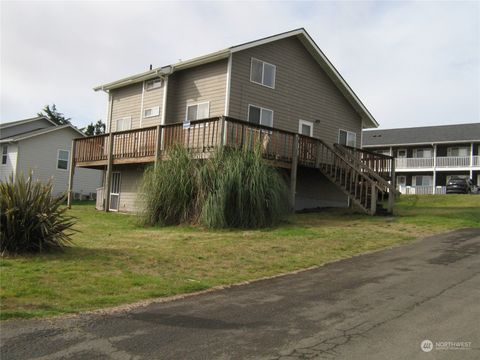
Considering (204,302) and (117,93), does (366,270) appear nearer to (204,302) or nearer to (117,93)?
(204,302)

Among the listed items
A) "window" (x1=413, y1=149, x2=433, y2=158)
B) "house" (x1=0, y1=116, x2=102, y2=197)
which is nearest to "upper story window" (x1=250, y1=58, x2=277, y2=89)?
"house" (x1=0, y1=116, x2=102, y2=197)

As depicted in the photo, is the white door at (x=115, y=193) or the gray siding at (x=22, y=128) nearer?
the white door at (x=115, y=193)

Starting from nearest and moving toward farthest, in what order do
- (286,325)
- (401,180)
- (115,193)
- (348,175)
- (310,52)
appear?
(286,325) → (348,175) → (310,52) → (115,193) → (401,180)

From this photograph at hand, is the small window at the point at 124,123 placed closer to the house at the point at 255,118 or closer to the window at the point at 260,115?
the house at the point at 255,118

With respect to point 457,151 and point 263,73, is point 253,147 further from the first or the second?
point 457,151

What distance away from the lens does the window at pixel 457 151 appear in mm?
40931

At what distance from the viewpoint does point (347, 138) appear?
76.8 ft

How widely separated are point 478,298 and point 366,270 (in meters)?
2.13

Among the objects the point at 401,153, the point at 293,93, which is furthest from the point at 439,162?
the point at 293,93

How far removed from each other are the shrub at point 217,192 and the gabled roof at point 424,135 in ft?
105

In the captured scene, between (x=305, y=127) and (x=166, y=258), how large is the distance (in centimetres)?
1371

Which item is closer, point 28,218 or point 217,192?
point 28,218

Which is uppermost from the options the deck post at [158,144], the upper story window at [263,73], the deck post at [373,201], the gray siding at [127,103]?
the upper story window at [263,73]

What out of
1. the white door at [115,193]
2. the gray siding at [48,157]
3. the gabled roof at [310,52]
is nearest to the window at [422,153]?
the gabled roof at [310,52]
